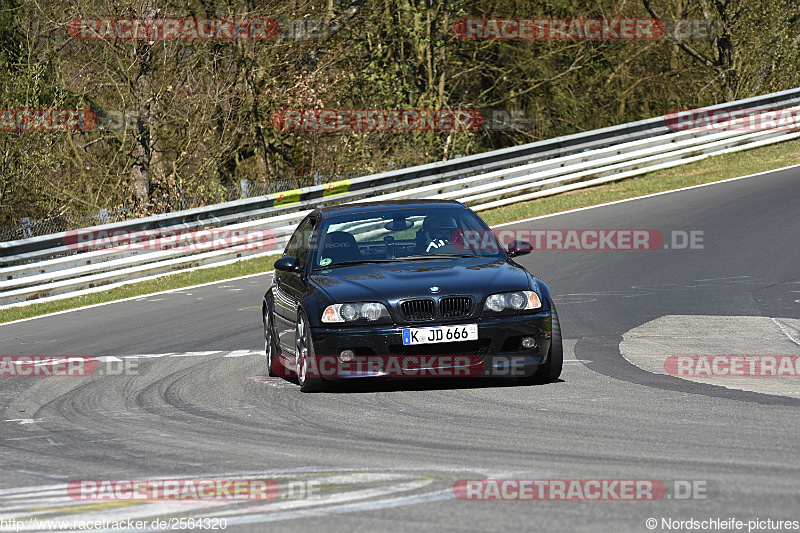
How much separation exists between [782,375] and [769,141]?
18.5 m

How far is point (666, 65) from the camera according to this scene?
33906 millimetres

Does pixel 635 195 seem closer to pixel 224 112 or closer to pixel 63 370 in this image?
pixel 224 112

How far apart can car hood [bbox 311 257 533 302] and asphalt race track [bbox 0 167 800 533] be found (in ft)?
2.32

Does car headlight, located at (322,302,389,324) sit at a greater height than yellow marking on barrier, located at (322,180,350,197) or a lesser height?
lesser

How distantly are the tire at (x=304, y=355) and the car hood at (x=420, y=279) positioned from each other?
13.1 inches

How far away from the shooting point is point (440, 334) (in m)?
8.51

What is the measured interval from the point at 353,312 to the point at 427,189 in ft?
46.7

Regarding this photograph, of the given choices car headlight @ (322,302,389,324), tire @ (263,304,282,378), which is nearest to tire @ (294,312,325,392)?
car headlight @ (322,302,389,324)

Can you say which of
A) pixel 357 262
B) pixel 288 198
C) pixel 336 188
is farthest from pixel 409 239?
pixel 336 188

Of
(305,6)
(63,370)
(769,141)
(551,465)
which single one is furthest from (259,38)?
(551,465)

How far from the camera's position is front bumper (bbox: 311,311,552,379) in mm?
8531

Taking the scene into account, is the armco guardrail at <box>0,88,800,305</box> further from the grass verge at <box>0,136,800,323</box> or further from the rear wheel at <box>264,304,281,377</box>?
Result: the rear wheel at <box>264,304,281,377</box>

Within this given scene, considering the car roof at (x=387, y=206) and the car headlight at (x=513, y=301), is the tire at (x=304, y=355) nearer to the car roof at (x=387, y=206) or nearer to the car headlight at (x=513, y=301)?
the car headlight at (x=513, y=301)

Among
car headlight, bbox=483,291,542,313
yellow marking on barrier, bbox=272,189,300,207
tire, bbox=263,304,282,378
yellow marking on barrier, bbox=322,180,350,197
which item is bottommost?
tire, bbox=263,304,282,378
